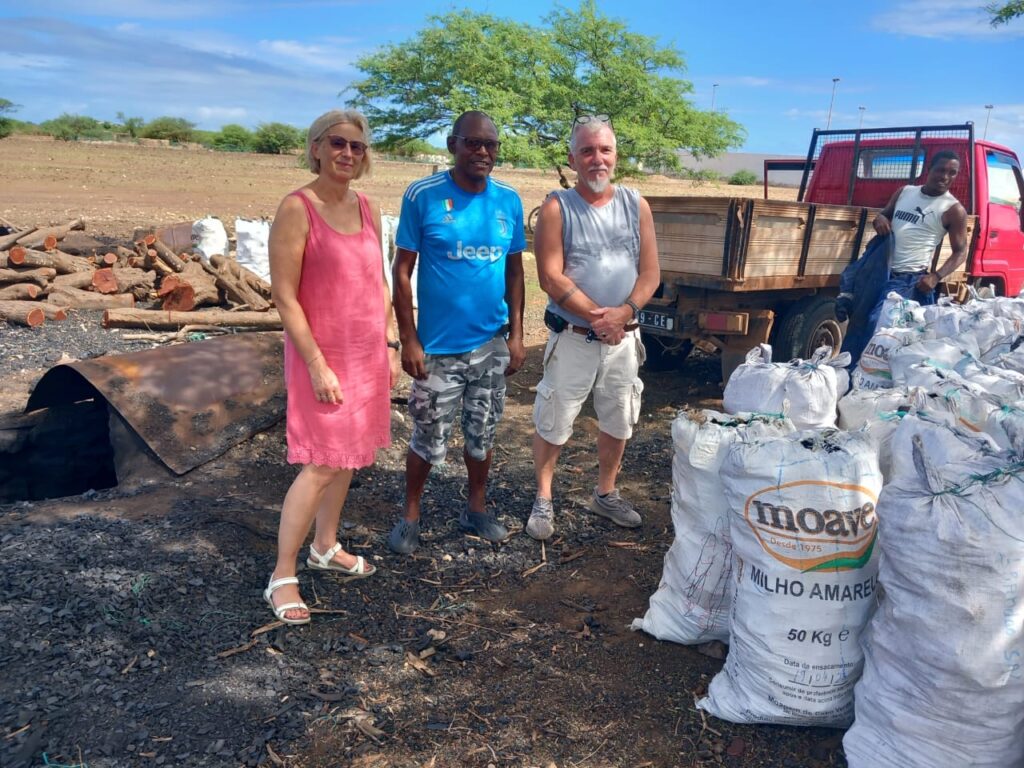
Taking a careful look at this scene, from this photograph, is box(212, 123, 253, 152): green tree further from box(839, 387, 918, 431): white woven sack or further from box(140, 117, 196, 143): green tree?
box(839, 387, 918, 431): white woven sack

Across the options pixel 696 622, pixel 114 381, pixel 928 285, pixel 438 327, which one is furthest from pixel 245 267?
pixel 696 622

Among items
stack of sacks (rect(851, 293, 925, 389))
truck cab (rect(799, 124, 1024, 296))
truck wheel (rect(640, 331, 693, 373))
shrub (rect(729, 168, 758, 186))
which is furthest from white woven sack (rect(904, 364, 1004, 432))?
shrub (rect(729, 168, 758, 186))

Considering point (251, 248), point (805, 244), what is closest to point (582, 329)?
point (805, 244)

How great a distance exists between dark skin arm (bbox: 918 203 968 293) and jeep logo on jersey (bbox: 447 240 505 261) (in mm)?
3798

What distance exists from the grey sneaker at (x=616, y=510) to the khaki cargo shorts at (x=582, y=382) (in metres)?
0.41

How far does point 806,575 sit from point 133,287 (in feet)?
29.1

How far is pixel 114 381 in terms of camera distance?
165 inches

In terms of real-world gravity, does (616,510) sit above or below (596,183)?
below

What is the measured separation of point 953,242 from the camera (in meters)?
5.57

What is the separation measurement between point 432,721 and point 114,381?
282cm

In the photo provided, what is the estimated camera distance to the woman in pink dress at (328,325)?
2715mm

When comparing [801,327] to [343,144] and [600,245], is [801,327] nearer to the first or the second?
[600,245]

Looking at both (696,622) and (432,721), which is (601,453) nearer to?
(696,622)

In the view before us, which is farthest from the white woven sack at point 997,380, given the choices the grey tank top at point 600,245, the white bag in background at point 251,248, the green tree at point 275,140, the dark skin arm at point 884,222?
the green tree at point 275,140
